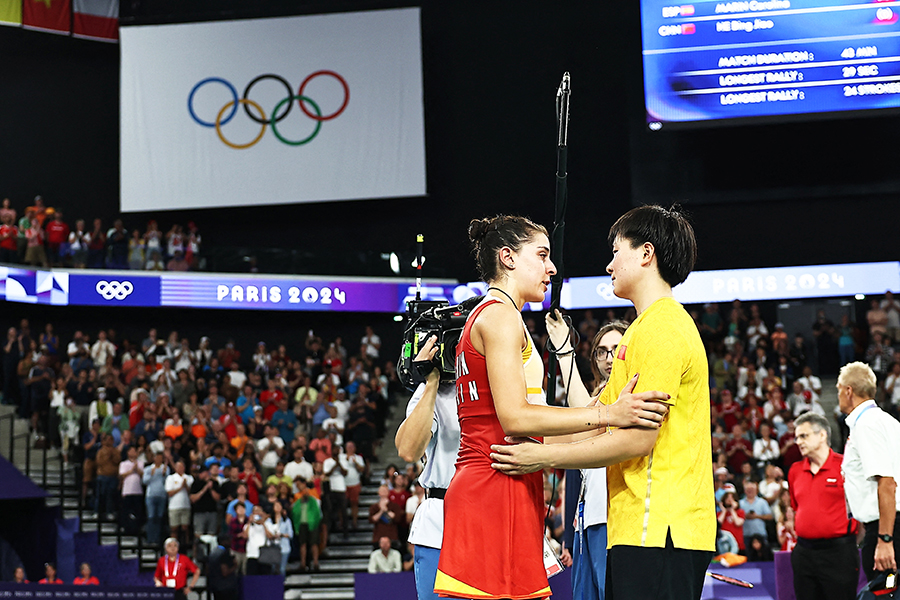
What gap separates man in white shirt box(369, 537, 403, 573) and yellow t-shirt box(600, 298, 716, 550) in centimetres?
994

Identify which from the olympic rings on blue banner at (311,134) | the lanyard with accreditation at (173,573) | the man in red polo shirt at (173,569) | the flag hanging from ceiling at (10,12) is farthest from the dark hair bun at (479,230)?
the flag hanging from ceiling at (10,12)

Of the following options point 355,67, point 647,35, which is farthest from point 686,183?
point 355,67

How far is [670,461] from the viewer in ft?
10.2

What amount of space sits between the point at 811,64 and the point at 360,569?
37.4 ft

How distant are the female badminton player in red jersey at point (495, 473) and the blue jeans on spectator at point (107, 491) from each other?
13.1 metres

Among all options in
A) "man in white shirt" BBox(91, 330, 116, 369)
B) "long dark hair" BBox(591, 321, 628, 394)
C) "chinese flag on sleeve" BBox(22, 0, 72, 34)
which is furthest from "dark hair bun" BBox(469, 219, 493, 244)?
"chinese flag on sleeve" BBox(22, 0, 72, 34)

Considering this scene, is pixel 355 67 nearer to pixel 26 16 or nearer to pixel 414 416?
pixel 26 16

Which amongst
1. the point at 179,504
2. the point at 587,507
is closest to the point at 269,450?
the point at 179,504

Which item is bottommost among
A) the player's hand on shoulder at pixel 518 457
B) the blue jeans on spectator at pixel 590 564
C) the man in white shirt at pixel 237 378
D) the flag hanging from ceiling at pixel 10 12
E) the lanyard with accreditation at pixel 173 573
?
the lanyard with accreditation at pixel 173 573

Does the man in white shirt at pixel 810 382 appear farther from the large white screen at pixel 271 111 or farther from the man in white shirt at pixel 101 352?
the man in white shirt at pixel 101 352

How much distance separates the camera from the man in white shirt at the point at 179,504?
564 inches

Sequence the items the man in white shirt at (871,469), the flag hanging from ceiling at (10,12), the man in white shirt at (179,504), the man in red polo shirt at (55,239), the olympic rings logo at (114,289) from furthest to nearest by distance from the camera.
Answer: the flag hanging from ceiling at (10,12), the olympic rings logo at (114,289), the man in red polo shirt at (55,239), the man in white shirt at (179,504), the man in white shirt at (871,469)

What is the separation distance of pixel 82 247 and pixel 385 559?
1173cm

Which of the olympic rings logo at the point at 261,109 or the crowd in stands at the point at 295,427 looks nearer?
the crowd in stands at the point at 295,427
